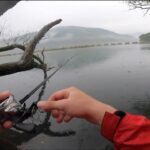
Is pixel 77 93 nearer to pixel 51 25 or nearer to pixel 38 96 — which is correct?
pixel 51 25

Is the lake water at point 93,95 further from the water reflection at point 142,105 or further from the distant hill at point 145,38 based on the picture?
the distant hill at point 145,38

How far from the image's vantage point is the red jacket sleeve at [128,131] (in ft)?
4.88

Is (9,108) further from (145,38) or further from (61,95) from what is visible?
(145,38)

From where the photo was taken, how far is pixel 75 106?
5.75ft

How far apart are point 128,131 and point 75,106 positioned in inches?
14.7

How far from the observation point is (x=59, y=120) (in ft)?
6.57

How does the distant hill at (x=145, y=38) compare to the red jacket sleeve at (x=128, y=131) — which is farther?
the distant hill at (x=145, y=38)

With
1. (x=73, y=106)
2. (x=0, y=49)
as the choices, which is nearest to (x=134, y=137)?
(x=73, y=106)

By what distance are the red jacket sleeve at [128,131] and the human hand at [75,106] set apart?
0.29ft

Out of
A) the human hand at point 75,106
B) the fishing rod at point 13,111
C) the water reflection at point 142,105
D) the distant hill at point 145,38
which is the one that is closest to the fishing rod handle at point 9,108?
the fishing rod at point 13,111

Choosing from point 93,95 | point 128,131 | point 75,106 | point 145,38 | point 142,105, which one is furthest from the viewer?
point 145,38

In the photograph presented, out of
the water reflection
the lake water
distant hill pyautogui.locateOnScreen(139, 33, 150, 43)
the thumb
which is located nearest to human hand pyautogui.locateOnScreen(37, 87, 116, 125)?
the thumb

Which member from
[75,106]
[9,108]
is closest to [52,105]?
[75,106]

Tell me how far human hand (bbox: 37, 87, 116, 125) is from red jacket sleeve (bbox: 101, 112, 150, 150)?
0.29 feet
